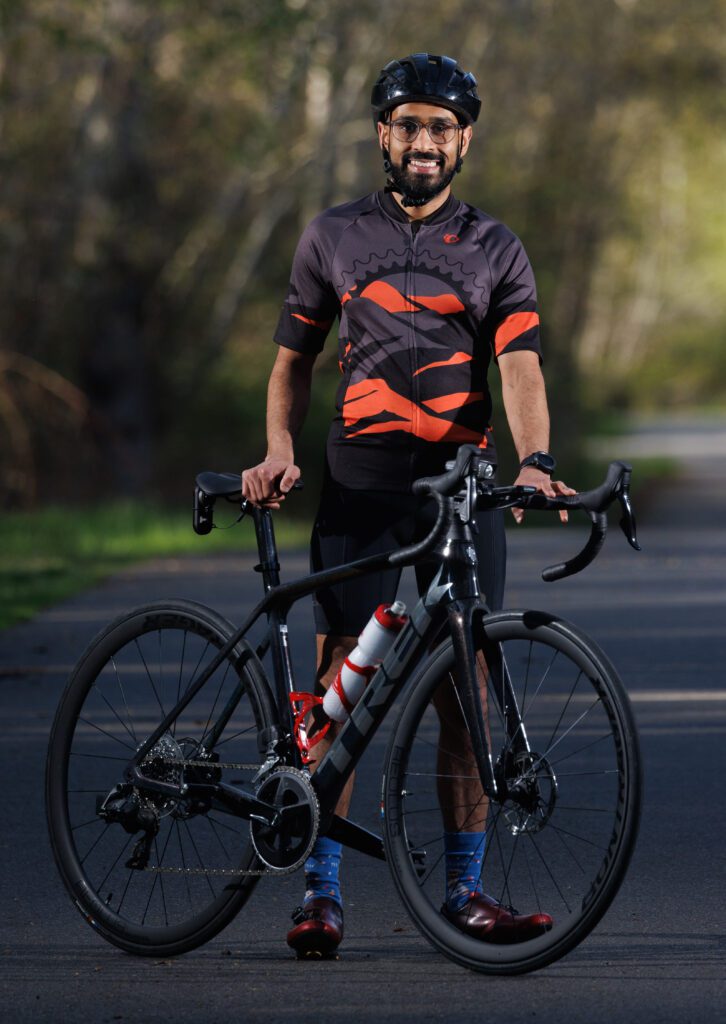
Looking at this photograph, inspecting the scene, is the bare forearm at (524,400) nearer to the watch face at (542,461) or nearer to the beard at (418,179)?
the watch face at (542,461)

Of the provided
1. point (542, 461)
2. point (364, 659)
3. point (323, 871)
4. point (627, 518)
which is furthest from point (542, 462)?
point (323, 871)

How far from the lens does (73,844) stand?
17.3 feet

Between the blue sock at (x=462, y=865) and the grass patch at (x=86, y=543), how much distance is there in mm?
8450

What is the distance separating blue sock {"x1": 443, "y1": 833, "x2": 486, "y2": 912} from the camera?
197 inches

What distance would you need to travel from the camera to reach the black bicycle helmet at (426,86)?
511cm

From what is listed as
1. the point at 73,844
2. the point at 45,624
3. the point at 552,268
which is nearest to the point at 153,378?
the point at 552,268

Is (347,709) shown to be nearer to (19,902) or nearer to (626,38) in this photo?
(19,902)

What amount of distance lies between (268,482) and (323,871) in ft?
3.06

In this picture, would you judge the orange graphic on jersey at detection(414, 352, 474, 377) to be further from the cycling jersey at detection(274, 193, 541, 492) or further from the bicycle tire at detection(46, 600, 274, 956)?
the bicycle tire at detection(46, 600, 274, 956)

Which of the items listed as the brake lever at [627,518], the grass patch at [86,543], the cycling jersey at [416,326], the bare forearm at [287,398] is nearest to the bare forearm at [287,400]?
the bare forearm at [287,398]

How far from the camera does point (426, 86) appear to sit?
5113mm

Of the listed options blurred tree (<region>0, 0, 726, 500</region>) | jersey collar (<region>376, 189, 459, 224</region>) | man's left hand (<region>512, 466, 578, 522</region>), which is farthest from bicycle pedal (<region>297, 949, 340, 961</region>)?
blurred tree (<region>0, 0, 726, 500</region>)

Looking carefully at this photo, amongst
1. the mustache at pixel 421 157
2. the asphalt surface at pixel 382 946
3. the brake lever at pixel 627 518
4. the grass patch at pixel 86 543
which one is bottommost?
the grass patch at pixel 86 543

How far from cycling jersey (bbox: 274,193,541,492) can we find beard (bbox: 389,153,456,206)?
86 mm
